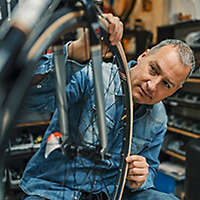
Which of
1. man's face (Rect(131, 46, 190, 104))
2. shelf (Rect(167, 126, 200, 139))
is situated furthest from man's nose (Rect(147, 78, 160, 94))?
shelf (Rect(167, 126, 200, 139))

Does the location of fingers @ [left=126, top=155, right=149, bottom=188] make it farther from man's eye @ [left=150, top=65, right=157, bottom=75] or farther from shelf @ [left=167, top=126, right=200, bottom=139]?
shelf @ [left=167, top=126, right=200, bottom=139]

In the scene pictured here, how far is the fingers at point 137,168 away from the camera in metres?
0.60

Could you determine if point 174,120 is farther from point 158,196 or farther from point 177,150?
point 158,196

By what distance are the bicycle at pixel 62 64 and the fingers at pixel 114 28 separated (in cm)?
2

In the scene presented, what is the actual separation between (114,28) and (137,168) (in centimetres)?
34

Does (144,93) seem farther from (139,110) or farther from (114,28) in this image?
(114,28)

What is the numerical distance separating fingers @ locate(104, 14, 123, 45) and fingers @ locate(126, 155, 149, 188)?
0.95ft

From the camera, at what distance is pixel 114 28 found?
0.47 meters

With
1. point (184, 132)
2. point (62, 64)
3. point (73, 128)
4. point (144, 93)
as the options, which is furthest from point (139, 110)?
point (184, 132)

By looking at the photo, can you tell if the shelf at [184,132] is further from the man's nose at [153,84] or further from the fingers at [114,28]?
the fingers at [114,28]

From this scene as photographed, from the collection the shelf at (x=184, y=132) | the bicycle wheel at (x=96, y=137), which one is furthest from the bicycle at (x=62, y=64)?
the shelf at (x=184, y=132)

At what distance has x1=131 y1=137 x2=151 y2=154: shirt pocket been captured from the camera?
27.8 inches

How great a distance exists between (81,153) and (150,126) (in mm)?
249

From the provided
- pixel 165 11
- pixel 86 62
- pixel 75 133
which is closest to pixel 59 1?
pixel 86 62
